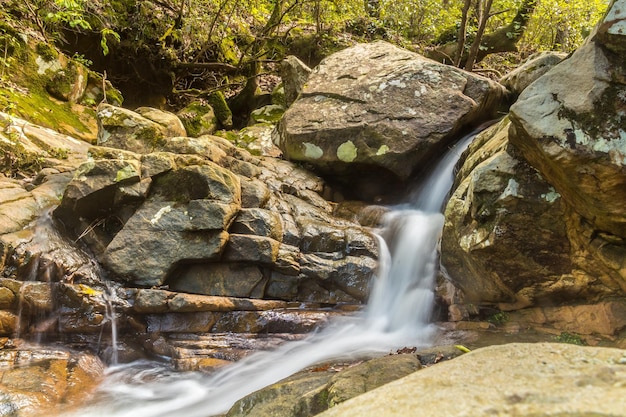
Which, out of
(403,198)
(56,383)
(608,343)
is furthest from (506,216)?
(56,383)

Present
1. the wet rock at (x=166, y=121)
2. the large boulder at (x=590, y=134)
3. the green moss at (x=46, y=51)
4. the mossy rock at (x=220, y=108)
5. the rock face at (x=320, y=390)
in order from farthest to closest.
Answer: the mossy rock at (x=220, y=108), the green moss at (x=46, y=51), the wet rock at (x=166, y=121), the large boulder at (x=590, y=134), the rock face at (x=320, y=390)

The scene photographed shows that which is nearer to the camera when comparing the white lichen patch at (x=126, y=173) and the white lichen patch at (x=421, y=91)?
the white lichen patch at (x=126, y=173)

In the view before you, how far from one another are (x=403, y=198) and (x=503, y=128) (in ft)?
8.55

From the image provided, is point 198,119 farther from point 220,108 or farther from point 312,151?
point 312,151

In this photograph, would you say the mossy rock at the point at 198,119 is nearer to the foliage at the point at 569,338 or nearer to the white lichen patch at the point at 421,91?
the white lichen patch at the point at 421,91

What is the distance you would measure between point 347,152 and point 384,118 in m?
0.92

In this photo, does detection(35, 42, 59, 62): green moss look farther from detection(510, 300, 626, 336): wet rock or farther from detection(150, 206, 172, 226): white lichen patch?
detection(510, 300, 626, 336): wet rock

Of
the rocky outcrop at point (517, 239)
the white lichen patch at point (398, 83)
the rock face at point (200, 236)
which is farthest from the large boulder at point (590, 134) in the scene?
the white lichen patch at point (398, 83)

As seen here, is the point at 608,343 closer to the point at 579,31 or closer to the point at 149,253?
the point at 149,253

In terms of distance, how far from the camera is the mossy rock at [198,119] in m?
11.0

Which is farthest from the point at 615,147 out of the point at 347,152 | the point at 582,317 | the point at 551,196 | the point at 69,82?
the point at 69,82

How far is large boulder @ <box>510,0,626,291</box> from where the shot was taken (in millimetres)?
3422

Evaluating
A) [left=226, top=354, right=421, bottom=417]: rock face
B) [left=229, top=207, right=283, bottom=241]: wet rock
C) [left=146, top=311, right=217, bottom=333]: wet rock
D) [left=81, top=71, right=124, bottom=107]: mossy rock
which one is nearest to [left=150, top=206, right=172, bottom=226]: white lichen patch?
[left=229, top=207, right=283, bottom=241]: wet rock

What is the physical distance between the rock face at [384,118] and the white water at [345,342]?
72 centimetres
